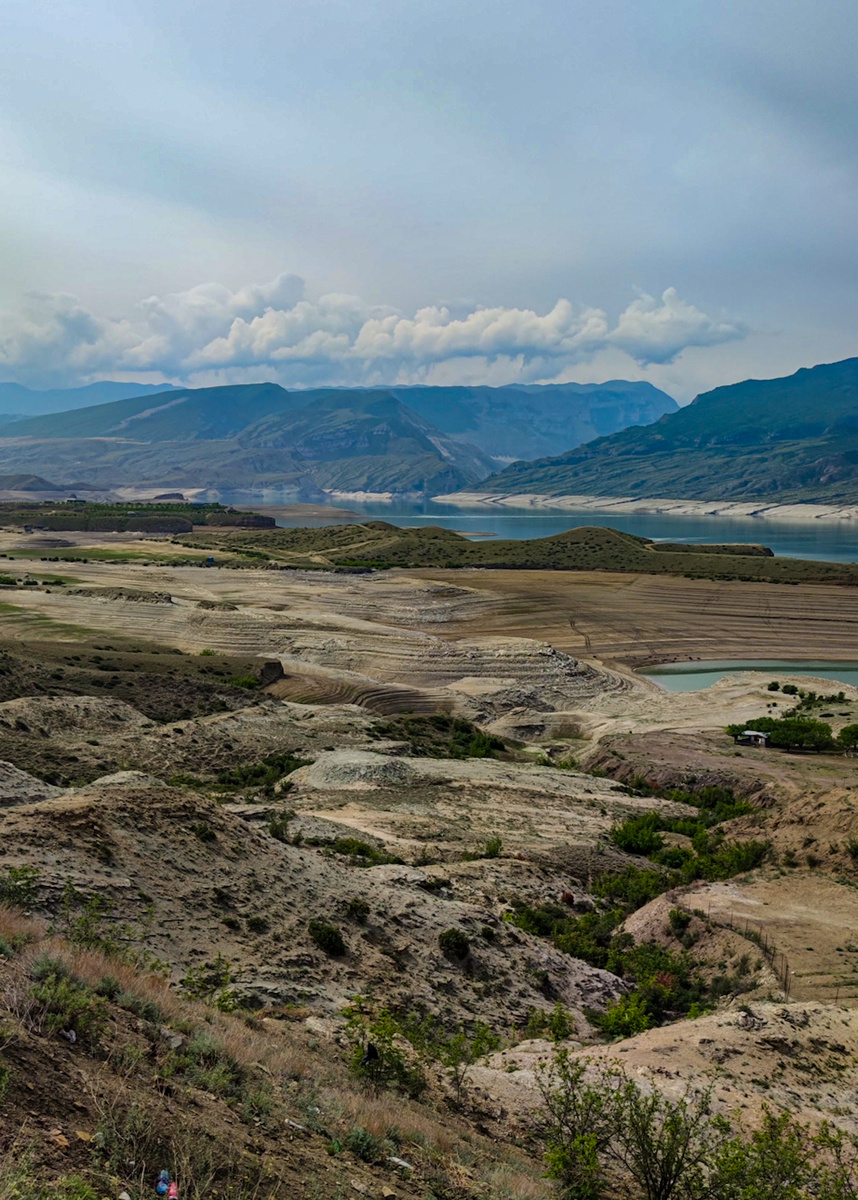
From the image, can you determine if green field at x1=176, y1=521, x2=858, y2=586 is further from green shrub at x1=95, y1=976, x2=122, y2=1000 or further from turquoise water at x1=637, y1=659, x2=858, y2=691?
green shrub at x1=95, y1=976, x2=122, y2=1000

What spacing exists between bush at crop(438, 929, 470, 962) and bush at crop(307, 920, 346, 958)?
7.65 feet

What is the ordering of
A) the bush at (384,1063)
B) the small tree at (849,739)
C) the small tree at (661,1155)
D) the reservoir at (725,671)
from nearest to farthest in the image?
1. the small tree at (661,1155)
2. the bush at (384,1063)
3. the small tree at (849,739)
4. the reservoir at (725,671)

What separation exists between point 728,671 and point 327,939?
64287 mm

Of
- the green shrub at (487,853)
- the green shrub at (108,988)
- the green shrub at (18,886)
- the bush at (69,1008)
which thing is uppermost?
the bush at (69,1008)

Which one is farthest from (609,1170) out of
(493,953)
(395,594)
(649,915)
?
(395,594)

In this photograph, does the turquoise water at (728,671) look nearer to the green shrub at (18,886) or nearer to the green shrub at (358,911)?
the green shrub at (358,911)

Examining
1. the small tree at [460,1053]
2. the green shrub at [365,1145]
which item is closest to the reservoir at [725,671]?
the small tree at [460,1053]

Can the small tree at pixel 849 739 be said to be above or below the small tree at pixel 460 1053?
below

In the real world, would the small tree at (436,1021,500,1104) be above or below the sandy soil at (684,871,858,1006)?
above

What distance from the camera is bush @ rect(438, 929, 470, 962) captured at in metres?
18.8

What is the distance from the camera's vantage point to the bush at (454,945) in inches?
742

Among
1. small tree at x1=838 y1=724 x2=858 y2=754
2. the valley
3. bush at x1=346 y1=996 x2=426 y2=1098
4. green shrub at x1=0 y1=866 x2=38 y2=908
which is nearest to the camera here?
the valley

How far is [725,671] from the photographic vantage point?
247 feet

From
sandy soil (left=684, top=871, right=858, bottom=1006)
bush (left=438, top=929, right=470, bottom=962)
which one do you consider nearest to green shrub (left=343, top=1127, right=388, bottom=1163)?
bush (left=438, top=929, right=470, bottom=962)
